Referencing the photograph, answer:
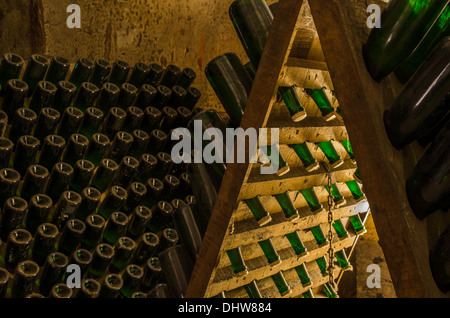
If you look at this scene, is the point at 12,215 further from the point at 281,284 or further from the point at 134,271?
the point at 281,284

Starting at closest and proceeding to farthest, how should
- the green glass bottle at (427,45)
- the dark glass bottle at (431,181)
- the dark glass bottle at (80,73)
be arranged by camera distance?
the dark glass bottle at (431,181) < the green glass bottle at (427,45) < the dark glass bottle at (80,73)

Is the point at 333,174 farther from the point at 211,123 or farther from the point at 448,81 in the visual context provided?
the point at 448,81

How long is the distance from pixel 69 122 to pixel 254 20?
1071 mm

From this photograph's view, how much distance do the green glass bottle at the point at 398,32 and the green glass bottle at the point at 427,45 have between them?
0.07m

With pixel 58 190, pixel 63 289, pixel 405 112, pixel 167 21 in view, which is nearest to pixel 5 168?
pixel 58 190

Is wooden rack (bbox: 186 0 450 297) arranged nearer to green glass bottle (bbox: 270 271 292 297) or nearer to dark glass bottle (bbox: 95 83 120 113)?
green glass bottle (bbox: 270 271 292 297)

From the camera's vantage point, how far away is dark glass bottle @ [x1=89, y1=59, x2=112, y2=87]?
A: 2.02 m

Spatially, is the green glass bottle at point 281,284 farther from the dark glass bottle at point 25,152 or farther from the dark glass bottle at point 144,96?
the dark glass bottle at point 144,96

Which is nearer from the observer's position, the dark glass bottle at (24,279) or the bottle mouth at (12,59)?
the dark glass bottle at (24,279)

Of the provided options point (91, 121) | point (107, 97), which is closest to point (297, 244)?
point (91, 121)

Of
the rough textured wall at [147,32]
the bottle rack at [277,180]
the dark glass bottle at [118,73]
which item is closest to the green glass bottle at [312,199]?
the bottle rack at [277,180]

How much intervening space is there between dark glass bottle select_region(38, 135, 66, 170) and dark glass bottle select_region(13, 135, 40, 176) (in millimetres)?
36

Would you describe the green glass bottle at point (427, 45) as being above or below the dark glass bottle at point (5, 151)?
above

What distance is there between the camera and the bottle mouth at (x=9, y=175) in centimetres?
146
